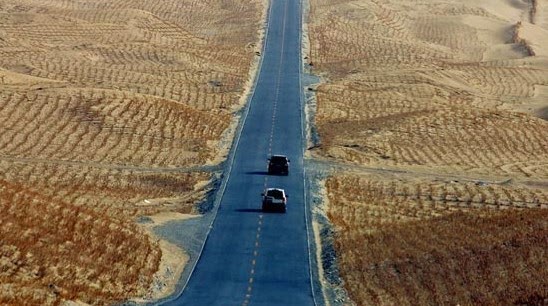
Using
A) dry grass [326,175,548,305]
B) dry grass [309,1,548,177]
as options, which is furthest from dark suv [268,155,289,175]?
dry grass [309,1,548,177]

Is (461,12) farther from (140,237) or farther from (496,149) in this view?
(140,237)

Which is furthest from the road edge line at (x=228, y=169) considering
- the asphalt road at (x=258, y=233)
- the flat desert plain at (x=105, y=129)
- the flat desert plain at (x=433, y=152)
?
the flat desert plain at (x=433, y=152)

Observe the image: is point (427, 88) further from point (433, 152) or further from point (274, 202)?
point (274, 202)

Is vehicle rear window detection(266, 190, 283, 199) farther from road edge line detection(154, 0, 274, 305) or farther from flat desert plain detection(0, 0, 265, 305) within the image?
flat desert plain detection(0, 0, 265, 305)

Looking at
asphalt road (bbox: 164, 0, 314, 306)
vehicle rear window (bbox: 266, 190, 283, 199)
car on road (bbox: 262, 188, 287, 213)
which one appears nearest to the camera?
asphalt road (bbox: 164, 0, 314, 306)

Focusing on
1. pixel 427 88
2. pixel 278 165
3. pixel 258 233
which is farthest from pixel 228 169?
pixel 427 88

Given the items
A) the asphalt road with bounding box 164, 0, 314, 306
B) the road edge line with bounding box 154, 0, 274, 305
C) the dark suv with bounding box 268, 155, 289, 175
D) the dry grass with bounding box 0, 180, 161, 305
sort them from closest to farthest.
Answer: the dry grass with bounding box 0, 180, 161, 305 → the asphalt road with bounding box 164, 0, 314, 306 → the road edge line with bounding box 154, 0, 274, 305 → the dark suv with bounding box 268, 155, 289, 175

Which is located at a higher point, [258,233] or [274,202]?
[274,202]

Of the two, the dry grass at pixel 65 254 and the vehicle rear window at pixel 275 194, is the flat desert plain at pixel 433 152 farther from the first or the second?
the dry grass at pixel 65 254
